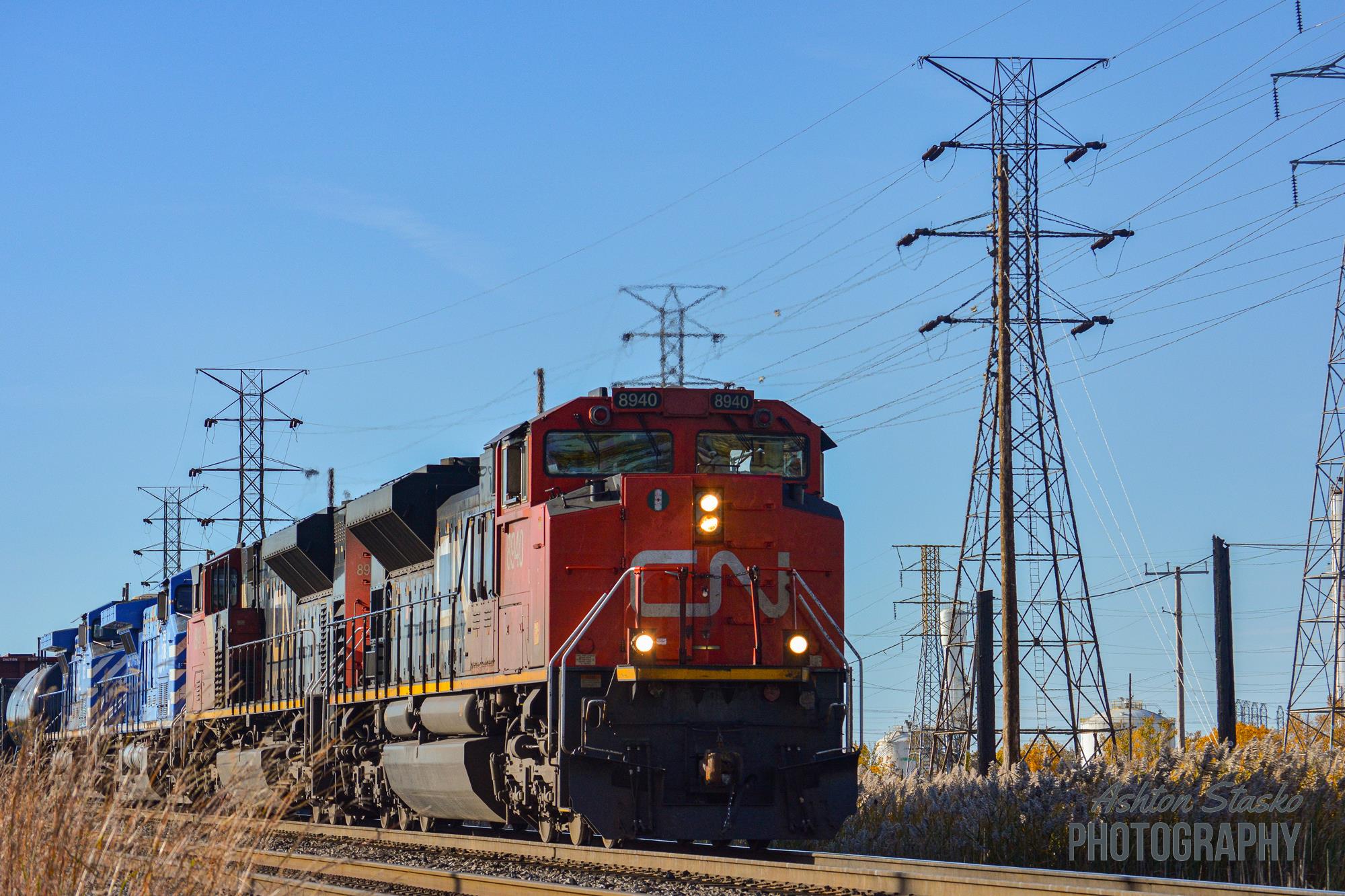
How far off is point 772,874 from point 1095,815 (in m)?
3.12

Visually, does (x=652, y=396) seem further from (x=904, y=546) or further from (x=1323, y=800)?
(x=904, y=546)

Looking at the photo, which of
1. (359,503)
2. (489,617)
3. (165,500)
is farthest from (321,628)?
(165,500)

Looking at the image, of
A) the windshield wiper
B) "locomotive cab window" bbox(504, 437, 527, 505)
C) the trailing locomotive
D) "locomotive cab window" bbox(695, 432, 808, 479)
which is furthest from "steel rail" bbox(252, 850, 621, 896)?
"locomotive cab window" bbox(695, 432, 808, 479)

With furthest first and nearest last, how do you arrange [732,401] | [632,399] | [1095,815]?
[732,401] → [632,399] → [1095,815]

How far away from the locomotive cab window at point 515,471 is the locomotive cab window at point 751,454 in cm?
161

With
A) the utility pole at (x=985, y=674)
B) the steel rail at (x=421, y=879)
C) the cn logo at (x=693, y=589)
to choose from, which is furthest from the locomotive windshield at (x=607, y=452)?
the utility pole at (x=985, y=674)

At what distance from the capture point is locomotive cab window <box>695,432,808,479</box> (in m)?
15.0

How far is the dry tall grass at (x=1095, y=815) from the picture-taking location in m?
12.0

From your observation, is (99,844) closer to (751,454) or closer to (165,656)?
(751,454)

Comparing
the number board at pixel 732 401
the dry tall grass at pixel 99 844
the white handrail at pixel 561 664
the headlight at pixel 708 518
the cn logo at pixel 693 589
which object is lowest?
the dry tall grass at pixel 99 844

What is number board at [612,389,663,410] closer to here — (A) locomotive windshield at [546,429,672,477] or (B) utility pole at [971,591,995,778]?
(A) locomotive windshield at [546,429,672,477]

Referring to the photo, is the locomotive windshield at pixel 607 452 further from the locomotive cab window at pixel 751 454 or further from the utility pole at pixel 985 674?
the utility pole at pixel 985 674

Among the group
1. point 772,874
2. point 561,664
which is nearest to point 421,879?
point 561,664

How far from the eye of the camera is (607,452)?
14.9 m
